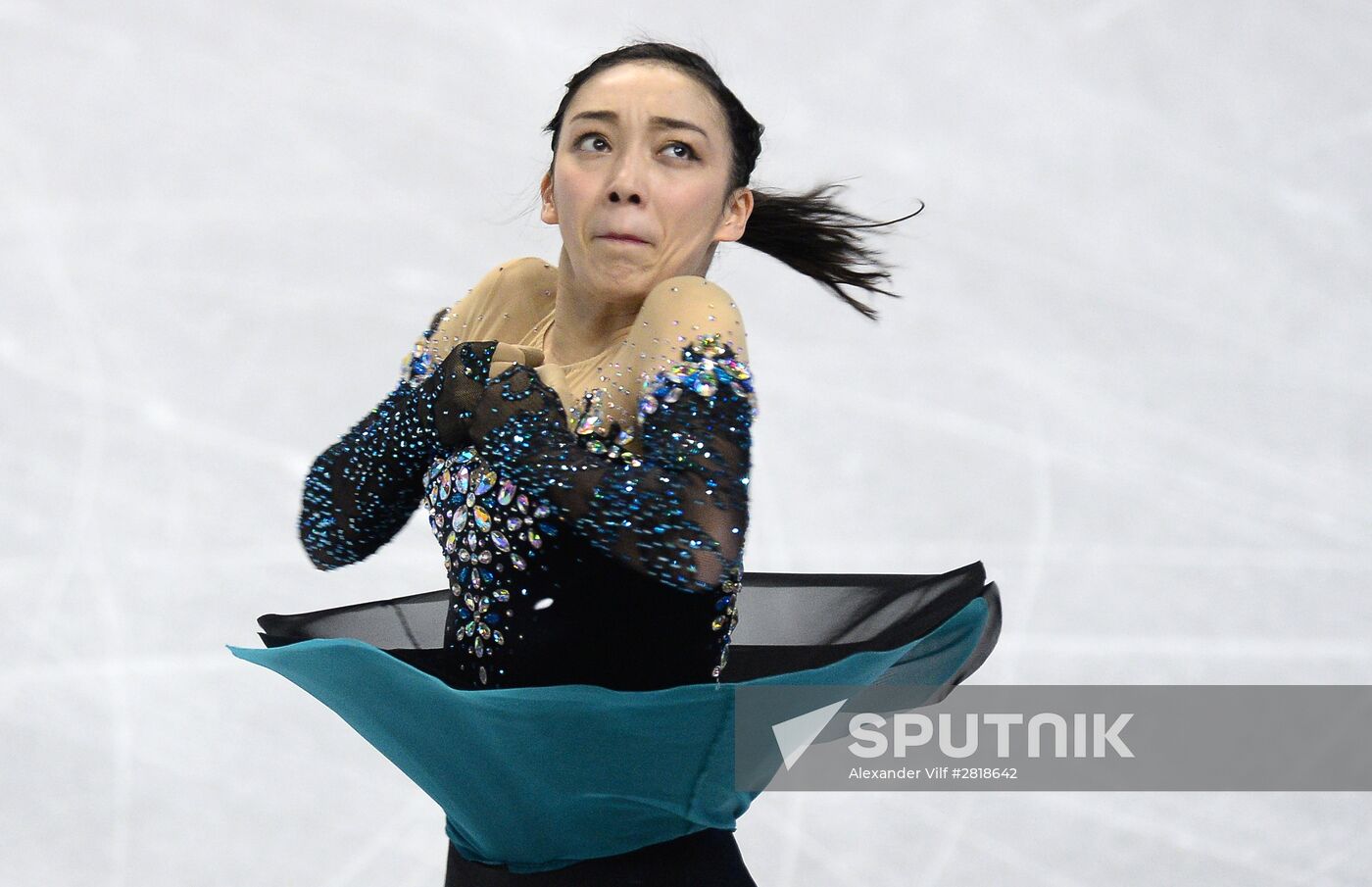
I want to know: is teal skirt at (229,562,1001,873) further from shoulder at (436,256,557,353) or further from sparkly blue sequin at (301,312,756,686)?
shoulder at (436,256,557,353)

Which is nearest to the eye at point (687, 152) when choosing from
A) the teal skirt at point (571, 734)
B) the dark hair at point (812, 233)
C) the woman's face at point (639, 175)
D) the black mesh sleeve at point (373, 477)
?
the woman's face at point (639, 175)

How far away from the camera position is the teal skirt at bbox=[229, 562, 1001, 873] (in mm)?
1681

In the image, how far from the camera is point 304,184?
12.8 feet

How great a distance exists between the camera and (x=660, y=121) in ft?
6.06

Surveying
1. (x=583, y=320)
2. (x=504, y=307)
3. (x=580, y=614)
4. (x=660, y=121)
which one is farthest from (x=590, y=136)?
(x=580, y=614)

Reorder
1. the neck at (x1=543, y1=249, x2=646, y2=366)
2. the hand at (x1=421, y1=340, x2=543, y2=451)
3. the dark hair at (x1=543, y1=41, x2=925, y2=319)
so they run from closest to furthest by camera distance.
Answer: the hand at (x1=421, y1=340, x2=543, y2=451)
the neck at (x1=543, y1=249, x2=646, y2=366)
the dark hair at (x1=543, y1=41, x2=925, y2=319)

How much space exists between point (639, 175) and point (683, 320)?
0.59 ft

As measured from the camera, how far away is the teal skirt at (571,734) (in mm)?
1681

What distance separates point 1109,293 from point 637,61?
2.33 meters

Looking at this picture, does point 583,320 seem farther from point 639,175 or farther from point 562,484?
point 562,484

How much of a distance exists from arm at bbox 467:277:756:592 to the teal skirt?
0.15 metres

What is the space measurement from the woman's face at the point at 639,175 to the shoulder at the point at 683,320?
66 millimetres

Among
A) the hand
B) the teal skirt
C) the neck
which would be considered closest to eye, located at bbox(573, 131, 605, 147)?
the neck

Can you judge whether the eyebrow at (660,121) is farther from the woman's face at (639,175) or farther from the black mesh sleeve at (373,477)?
the black mesh sleeve at (373,477)
